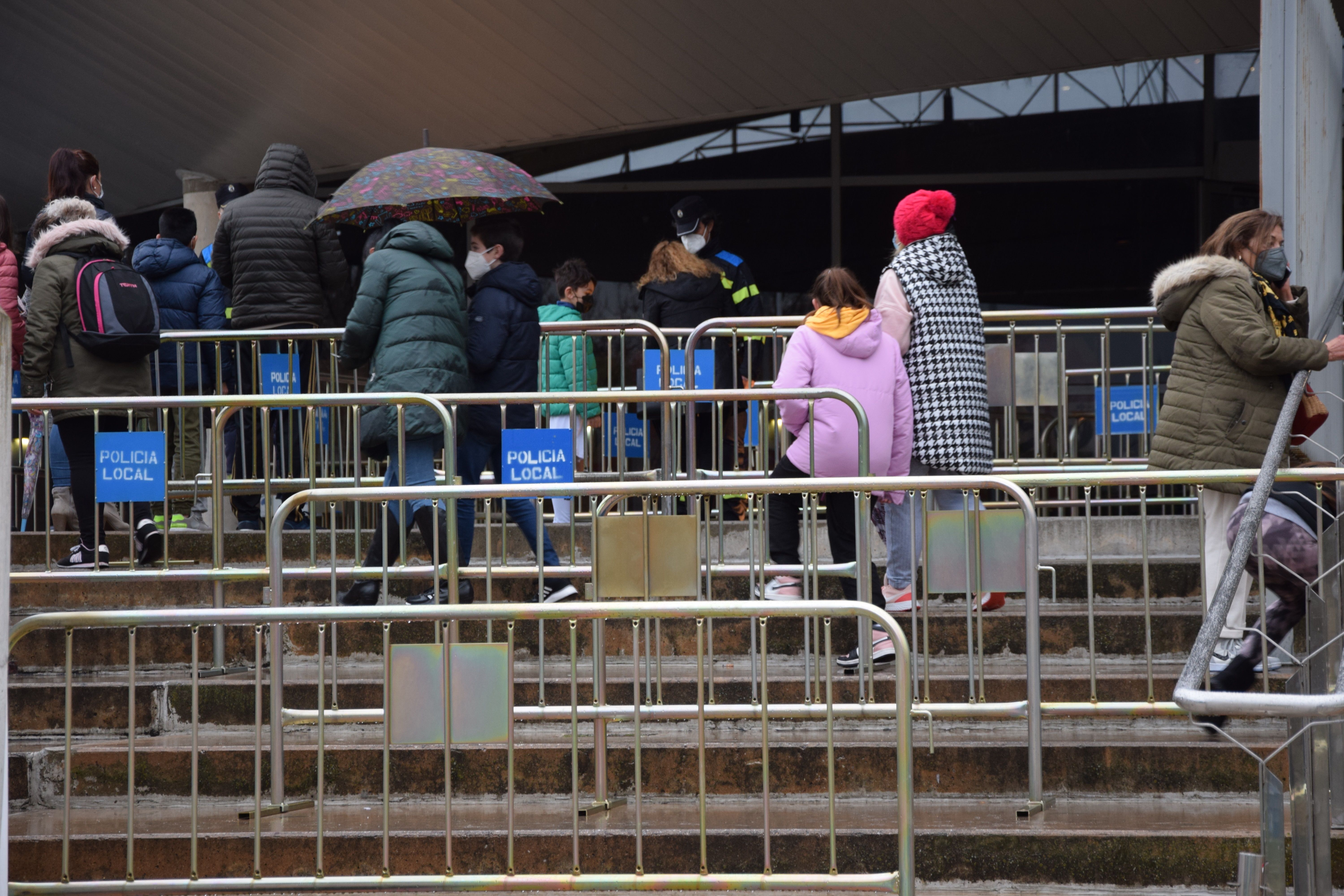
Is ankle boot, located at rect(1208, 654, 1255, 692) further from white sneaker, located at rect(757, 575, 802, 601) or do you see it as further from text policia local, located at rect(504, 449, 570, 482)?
text policia local, located at rect(504, 449, 570, 482)

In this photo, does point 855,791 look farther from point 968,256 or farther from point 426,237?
point 968,256

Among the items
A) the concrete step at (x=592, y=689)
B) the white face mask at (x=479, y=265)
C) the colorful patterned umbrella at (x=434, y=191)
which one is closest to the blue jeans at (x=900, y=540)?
the concrete step at (x=592, y=689)

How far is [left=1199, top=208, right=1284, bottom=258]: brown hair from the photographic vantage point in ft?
19.9

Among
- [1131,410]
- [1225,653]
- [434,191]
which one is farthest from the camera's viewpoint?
[1131,410]

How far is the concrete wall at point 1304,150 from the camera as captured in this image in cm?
720

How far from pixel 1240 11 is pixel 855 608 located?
31.5 feet

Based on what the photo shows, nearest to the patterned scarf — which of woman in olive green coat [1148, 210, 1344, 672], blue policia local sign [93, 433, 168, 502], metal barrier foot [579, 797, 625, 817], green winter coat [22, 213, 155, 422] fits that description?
woman in olive green coat [1148, 210, 1344, 672]

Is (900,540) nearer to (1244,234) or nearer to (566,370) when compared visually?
(1244,234)

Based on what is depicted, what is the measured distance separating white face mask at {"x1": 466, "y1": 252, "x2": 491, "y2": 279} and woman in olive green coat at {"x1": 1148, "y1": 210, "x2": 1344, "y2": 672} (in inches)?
129

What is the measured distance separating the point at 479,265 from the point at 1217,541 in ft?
12.5

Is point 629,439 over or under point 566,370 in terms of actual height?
under

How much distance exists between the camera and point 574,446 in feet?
26.1

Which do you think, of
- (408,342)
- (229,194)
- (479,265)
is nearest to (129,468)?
A: (408,342)

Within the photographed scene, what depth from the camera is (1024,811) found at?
504 cm
